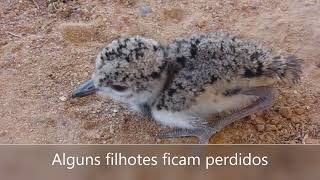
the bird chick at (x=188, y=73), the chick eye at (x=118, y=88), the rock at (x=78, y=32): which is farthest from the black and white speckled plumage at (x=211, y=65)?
the rock at (x=78, y=32)

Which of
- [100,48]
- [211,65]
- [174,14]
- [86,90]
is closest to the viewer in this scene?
[211,65]

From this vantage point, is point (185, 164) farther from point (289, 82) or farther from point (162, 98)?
point (289, 82)

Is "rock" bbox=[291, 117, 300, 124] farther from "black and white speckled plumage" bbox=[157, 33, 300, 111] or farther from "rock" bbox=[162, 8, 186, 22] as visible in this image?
"rock" bbox=[162, 8, 186, 22]

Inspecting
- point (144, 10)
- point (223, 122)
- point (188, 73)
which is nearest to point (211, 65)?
point (188, 73)

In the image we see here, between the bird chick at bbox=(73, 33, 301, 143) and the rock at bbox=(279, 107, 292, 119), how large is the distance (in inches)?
5.3

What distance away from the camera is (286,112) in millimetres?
1906

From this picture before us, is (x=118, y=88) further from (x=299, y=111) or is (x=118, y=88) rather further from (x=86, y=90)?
(x=299, y=111)

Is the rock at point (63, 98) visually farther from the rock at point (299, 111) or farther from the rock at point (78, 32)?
the rock at point (299, 111)

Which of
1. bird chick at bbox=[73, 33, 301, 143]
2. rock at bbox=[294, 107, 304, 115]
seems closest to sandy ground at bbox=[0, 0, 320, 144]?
rock at bbox=[294, 107, 304, 115]

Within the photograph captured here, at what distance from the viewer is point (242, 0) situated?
7.67 ft

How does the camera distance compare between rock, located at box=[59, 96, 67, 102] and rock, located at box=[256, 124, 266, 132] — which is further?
rock, located at box=[59, 96, 67, 102]

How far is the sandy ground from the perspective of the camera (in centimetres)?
187

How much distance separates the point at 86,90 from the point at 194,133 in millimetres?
350

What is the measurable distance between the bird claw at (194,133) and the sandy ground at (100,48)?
0.07 feet
